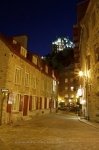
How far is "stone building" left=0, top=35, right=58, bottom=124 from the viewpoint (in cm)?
2198

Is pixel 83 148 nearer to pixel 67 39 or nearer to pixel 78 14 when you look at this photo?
pixel 78 14

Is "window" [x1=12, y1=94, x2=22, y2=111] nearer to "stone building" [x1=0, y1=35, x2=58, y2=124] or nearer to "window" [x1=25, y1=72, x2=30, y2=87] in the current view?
"stone building" [x1=0, y1=35, x2=58, y2=124]

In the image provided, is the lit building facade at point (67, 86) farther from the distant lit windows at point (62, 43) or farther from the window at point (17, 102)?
the distant lit windows at point (62, 43)

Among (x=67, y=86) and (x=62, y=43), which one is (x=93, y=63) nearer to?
(x=67, y=86)

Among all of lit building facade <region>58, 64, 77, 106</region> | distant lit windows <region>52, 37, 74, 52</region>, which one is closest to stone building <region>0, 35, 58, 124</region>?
lit building facade <region>58, 64, 77, 106</region>

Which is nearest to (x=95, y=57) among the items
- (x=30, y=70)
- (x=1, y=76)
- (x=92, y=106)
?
(x=92, y=106)

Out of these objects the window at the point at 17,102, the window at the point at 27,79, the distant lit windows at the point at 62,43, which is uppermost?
the distant lit windows at the point at 62,43

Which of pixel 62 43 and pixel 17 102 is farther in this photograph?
pixel 62 43

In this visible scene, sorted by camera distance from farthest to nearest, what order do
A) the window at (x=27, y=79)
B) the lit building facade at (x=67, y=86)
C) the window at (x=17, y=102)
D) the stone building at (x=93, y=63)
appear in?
the lit building facade at (x=67, y=86), the window at (x=27, y=79), the stone building at (x=93, y=63), the window at (x=17, y=102)

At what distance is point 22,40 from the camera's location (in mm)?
31141

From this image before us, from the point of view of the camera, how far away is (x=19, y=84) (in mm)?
Answer: 25219

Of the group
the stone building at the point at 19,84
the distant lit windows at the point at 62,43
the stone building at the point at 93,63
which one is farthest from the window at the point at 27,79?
the distant lit windows at the point at 62,43

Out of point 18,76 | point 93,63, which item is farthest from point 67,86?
point 18,76

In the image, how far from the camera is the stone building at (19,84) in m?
22.0
